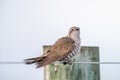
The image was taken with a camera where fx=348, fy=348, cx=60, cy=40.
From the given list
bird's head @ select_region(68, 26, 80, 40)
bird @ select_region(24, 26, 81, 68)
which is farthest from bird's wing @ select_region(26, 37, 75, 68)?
bird's head @ select_region(68, 26, 80, 40)

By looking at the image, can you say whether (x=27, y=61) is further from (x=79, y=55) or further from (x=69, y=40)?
(x=69, y=40)

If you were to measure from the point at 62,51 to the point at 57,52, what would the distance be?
7 cm

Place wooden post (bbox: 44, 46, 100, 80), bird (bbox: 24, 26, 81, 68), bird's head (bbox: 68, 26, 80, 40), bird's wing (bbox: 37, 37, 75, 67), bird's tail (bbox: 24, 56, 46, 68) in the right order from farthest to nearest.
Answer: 1. bird's head (bbox: 68, 26, 80, 40)
2. bird's wing (bbox: 37, 37, 75, 67)
3. bird (bbox: 24, 26, 81, 68)
4. bird's tail (bbox: 24, 56, 46, 68)
5. wooden post (bbox: 44, 46, 100, 80)

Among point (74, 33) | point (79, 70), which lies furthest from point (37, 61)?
point (74, 33)

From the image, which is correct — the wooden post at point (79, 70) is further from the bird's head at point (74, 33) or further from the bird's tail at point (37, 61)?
the bird's head at point (74, 33)

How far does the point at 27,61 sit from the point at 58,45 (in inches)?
27.6

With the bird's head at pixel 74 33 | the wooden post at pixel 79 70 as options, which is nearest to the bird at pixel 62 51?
the bird's head at pixel 74 33

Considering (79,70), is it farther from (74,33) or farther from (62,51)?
(74,33)

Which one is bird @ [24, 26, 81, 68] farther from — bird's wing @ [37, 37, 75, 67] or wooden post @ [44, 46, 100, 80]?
wooden post @ [44, 46, 100, 80]

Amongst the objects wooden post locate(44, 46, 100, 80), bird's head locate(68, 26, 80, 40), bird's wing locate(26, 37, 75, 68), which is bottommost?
wooden post locate(44, 46, 100, 80)

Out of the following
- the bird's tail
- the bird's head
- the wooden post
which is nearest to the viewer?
the wooden post

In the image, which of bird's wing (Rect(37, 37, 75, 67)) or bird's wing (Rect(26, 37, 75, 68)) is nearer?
bird's wing (Rect(26, 37, 75, 68))

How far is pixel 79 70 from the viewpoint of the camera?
3.24m

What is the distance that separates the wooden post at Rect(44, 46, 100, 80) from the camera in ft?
10.5
